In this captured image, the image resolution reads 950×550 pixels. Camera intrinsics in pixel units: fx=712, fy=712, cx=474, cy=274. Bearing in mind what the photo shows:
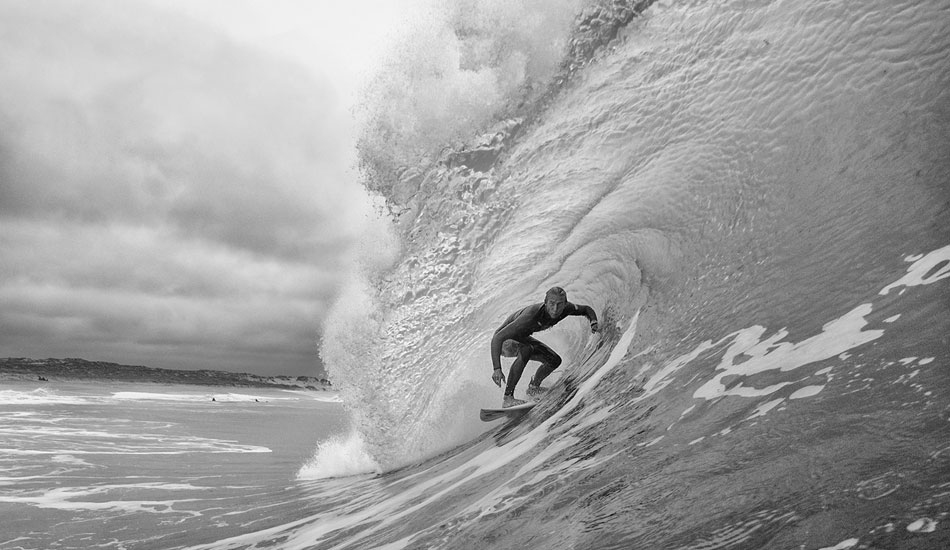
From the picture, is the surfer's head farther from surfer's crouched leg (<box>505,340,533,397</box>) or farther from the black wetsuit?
surfer's crouched leg (<box>505,340,533,397</box>)

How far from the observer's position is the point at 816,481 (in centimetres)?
245

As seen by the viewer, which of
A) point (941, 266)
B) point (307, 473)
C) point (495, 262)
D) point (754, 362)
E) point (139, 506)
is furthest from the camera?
point (307, 473)

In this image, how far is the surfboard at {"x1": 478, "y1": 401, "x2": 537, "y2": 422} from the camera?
22.1ft

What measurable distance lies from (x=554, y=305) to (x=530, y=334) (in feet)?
1.82

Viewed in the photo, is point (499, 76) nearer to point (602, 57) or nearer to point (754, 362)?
point (602, 57)

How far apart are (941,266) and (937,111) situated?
5.32ft

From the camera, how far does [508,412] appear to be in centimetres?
682

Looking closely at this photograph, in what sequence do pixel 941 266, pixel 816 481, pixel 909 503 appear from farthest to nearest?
pixel 941 266 → pixel 816 481 → pixel 909 503

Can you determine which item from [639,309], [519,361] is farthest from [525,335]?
[639,309]

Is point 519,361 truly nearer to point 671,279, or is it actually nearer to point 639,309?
point 639,309

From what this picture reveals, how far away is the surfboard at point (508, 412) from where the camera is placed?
6730 millimetres

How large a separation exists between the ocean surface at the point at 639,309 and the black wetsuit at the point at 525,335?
0.37m

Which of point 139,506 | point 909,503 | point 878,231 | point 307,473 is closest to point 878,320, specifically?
point 878,231

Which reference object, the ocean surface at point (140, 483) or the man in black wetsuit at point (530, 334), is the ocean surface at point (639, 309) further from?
the man in black wetsuit at point (530, 334)
